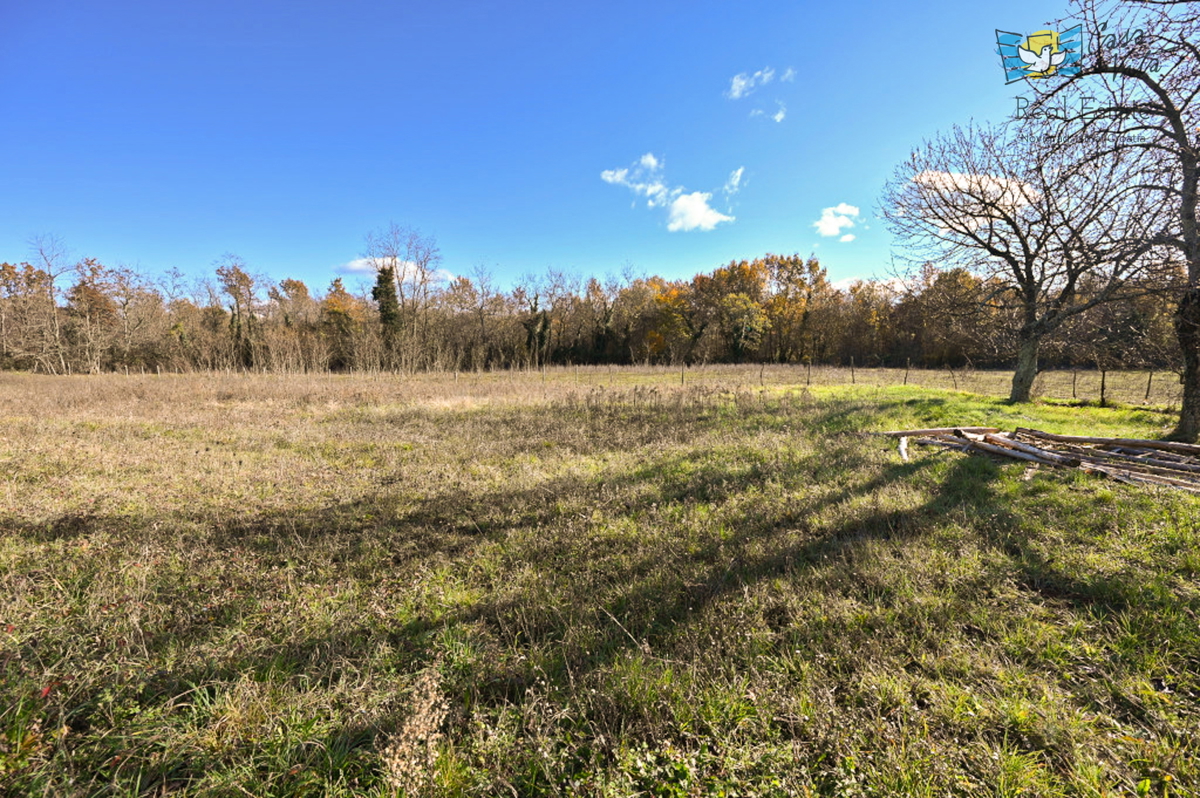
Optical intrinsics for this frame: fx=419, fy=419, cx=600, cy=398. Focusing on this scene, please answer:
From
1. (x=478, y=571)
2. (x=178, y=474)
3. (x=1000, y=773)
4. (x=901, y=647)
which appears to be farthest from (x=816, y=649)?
(x=178, y=474)

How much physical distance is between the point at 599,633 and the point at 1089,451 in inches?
362

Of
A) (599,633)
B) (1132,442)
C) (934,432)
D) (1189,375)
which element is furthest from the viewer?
(934,432)

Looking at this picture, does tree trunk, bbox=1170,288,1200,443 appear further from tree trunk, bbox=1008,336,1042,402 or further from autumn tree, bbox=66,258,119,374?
autumn tree, bbox=66,258,119,374

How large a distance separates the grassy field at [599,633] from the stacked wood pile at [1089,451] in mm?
662

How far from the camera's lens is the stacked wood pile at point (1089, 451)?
5747mm

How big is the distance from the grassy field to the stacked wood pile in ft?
2.17

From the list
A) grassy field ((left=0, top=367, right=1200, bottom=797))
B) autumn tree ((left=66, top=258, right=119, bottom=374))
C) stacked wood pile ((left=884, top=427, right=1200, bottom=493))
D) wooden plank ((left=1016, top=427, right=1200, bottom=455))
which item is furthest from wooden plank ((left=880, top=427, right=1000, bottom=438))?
autumn tree ((left=66, top=258, right=119, bottom=374))

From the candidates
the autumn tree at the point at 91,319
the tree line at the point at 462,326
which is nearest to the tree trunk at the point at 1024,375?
the tree line at the point at 462,326

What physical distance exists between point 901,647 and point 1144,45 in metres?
8.68

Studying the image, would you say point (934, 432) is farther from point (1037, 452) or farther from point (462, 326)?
point (462, 326)

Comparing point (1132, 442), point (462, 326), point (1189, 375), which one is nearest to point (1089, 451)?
point (1132, 442)

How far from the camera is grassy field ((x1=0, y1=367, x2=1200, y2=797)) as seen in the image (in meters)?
1.95

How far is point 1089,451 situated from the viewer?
276 inches

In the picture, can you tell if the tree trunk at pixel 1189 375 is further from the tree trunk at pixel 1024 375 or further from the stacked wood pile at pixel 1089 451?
the tree trunk at pixel 1024 375
